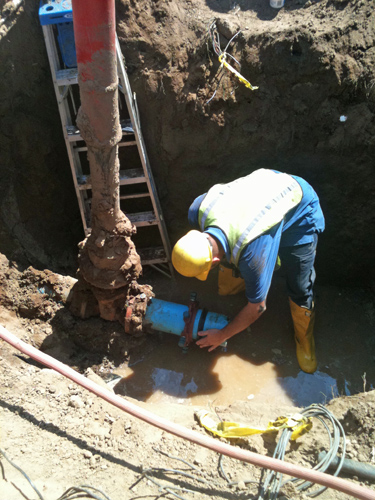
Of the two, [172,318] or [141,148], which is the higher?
[141,148]

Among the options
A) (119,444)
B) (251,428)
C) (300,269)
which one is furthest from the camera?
(300,269)

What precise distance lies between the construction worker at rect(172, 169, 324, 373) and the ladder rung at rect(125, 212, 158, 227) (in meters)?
0.88

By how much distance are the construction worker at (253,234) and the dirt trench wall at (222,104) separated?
0.81 m

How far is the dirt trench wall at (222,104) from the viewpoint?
3.33m

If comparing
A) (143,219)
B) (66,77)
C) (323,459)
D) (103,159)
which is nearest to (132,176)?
(143,219)

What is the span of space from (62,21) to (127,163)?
124 centimetres

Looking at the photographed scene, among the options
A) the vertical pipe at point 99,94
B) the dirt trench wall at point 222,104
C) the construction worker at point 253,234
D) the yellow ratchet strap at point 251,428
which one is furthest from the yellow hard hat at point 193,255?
the dirt trench wall at point 222,104

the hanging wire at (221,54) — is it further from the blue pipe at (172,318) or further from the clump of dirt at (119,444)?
the clump of dirt at (119,444)

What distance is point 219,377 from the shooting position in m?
3.43

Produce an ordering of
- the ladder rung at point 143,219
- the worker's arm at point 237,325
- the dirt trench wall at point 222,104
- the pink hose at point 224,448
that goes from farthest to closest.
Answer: the ladder rung at point 143,219
the dirt trench wall at point 222,104
the worker's arm at point 237,325
the pink hose at point 224,448

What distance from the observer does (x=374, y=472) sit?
2.10 metres

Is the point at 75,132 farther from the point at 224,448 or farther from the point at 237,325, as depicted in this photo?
the point at 224,448

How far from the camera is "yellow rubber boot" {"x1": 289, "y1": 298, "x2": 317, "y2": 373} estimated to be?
11.3 feet

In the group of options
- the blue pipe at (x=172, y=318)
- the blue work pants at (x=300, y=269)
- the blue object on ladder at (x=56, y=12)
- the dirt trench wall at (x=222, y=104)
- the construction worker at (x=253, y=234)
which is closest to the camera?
the construction worker at (x=253, y=234)
